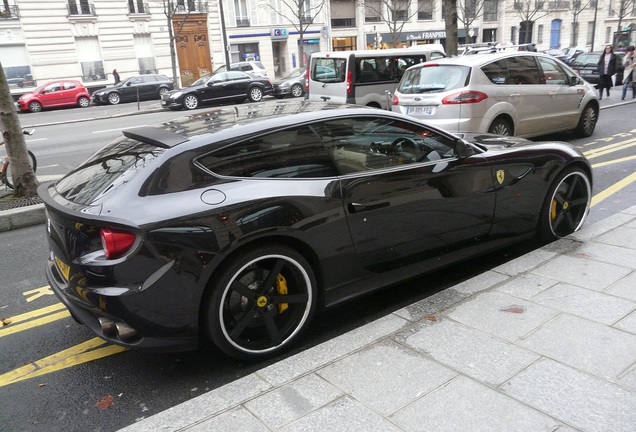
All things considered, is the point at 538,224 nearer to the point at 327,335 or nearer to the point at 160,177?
the point at 327,335

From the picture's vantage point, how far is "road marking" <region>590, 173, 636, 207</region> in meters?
6.51

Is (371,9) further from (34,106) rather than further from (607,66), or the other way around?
(607,66)

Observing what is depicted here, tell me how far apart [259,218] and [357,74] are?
1051 centimetres

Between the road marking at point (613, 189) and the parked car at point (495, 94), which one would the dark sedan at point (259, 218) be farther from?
the parked car at point (495, 94)

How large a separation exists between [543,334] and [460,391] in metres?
0.80

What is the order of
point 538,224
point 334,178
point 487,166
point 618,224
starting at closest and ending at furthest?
point 334,178 < point 487,166 < point 538,224 < point 618,224

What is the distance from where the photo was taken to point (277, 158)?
3.36m

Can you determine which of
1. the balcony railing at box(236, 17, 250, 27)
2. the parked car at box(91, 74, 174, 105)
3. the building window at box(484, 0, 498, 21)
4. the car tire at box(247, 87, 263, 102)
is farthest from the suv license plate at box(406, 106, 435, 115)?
the building window at box(484, 0, 498, 21)

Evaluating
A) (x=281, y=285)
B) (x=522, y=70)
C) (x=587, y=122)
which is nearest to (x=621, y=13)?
(x=587, y=122)

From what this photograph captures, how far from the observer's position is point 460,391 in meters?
2.64

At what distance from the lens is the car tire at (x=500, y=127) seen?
8.88 m

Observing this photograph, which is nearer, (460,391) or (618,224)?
(460,391)

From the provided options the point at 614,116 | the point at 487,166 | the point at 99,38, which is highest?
the point at 99,38

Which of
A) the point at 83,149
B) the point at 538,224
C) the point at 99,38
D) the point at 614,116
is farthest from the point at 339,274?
the point at 99,38
